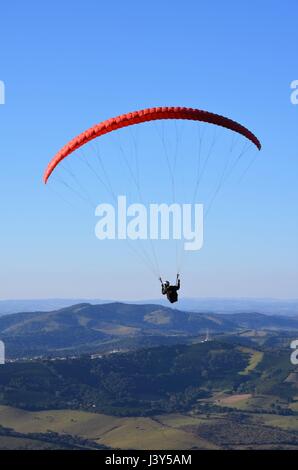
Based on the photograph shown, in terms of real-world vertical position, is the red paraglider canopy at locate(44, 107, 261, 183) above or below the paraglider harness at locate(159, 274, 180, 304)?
above

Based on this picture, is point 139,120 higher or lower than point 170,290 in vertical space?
higher

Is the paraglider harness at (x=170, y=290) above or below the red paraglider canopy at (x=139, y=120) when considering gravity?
below
